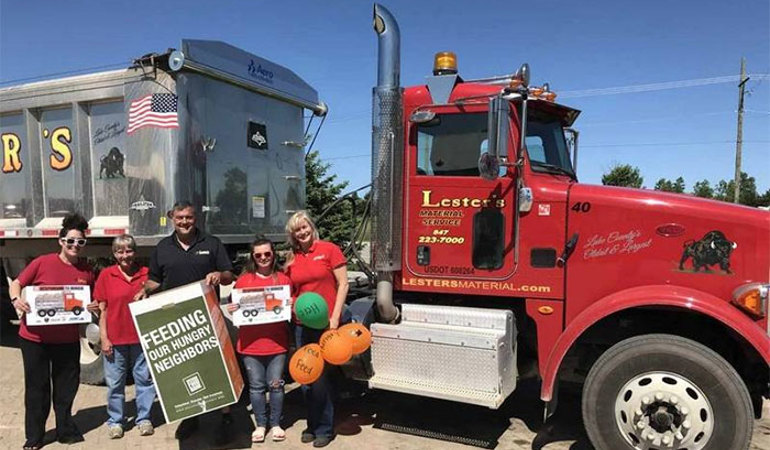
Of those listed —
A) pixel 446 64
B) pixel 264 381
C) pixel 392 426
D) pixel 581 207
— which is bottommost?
pixel 392 426

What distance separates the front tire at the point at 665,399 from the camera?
3363mm

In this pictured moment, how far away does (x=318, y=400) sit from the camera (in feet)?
13.6

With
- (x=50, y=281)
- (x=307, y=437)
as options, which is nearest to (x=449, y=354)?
(x=307, y=437)

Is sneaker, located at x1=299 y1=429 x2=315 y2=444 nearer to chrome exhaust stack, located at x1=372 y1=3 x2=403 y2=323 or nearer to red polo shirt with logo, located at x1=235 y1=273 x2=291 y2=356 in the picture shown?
red polo shirt with logo, located at x1=235 y1=273 x2=291 y2=356

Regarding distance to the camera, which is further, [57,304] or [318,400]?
[318,400]

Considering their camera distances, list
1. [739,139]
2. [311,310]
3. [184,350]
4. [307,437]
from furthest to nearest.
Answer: [739,139] → [307,437] → [311,310] → [184,350]

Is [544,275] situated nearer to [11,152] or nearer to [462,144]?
[462,144]

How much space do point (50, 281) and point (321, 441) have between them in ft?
7.40

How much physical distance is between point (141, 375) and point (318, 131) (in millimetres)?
3773

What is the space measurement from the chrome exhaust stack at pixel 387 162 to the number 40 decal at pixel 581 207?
1.26 metres

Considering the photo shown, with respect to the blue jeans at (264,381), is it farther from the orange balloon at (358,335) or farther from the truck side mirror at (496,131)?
the truck side mirror at (496,131)

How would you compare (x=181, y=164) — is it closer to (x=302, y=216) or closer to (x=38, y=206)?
(x=302, y=216)

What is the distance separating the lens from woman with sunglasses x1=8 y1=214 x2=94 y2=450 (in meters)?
3.99

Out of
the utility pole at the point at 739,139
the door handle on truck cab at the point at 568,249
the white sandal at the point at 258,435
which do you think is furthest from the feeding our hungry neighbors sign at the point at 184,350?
the utility pole at the point at 739,139
